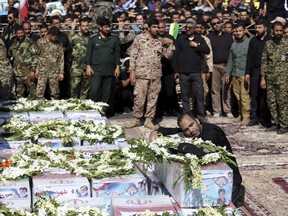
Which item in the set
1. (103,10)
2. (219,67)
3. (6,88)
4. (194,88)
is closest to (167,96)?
(194,88)

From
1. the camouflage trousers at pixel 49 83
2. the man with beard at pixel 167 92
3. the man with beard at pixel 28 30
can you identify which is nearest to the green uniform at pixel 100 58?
the camouflage trousers at pixel 49 83

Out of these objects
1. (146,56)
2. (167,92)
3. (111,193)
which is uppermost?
(146,56)

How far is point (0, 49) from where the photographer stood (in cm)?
1305

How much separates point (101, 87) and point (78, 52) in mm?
929

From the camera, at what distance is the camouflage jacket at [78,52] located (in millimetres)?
14180

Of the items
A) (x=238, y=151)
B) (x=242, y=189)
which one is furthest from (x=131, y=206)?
(x=238, y=151)

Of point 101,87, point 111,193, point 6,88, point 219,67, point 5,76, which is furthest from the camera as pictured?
point 219,67

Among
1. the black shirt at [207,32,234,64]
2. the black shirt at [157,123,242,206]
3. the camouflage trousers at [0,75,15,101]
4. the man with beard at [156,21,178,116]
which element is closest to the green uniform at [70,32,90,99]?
the camouflage trousers at [0,75,15,101]

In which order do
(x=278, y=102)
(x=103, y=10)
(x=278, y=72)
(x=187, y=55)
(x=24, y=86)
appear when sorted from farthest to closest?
(x=103, y=10) → (x=24, y=86) → (x=187, y=55) → (x=278, y=102) → (x=278, y=72)

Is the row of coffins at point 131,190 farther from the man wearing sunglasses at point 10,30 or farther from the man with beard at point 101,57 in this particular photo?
the man wearing sunglasses at point 10,30

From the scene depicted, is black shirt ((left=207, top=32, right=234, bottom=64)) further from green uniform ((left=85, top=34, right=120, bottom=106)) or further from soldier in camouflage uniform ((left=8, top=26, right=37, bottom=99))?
soldier in camouflage uniform ((left=8, top=26, right=37, bottom=99))

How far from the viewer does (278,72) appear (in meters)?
12.9

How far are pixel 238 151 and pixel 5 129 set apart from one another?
4296 mm

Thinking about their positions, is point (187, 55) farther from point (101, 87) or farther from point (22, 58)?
point (22, 58)
